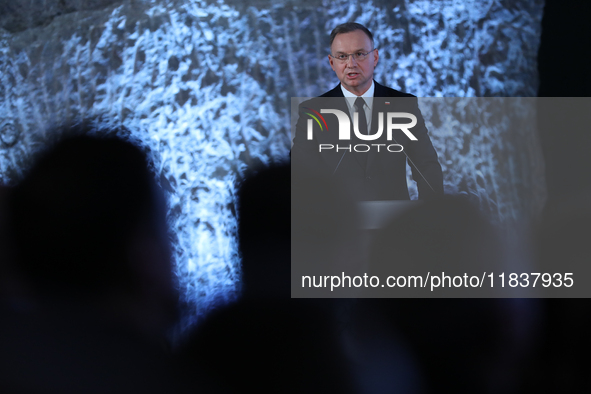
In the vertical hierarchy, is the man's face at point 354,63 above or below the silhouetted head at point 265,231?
above

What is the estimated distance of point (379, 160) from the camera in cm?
129

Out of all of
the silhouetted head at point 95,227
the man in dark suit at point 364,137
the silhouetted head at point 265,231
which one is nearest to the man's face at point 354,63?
the man in dark suit at point 364,137

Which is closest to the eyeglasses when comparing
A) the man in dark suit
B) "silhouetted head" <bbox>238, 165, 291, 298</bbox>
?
the man in dark suit

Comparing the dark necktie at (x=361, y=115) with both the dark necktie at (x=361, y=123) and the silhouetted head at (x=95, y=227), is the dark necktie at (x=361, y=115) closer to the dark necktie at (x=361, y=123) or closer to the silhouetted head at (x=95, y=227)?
the dark necktie at (x=361, y=123)

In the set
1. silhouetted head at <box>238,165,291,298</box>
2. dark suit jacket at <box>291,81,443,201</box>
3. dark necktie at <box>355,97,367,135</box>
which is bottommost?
silhouetted head at <box>238,165,291,298</box>

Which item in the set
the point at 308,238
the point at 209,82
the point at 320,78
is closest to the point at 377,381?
the point at 308,238

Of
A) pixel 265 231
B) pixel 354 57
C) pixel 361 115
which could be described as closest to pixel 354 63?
pixel 354 57

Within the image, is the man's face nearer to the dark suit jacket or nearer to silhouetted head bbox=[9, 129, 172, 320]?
the dark suit jacket

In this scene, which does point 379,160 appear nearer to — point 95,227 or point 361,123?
point 361,123

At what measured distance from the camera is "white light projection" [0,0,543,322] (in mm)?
1317

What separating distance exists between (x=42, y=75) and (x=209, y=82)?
57 cm

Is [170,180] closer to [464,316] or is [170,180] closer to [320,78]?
[320,78]

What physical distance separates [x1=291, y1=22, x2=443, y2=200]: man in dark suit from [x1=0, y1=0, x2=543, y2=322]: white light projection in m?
0.04

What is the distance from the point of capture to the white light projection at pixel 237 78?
1.32 m
